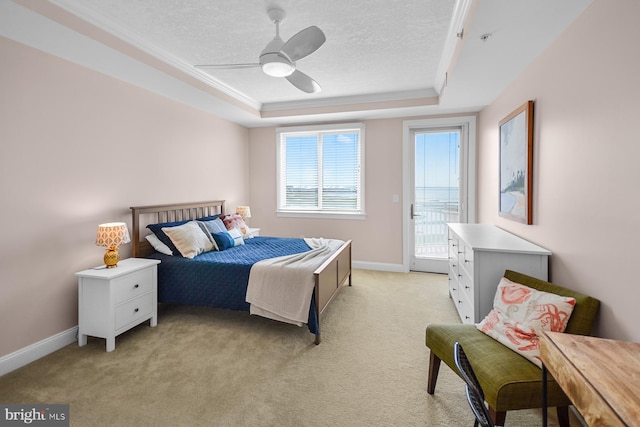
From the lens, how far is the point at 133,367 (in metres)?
2.22

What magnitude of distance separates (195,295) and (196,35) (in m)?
2.45

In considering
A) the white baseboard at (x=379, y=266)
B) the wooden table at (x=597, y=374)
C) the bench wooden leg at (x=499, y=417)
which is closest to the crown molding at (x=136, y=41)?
the white baseboard at (x=379, y=266)

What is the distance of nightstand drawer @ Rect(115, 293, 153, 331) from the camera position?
2492 mm

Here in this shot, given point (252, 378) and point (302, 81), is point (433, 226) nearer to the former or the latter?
point (302, 81)

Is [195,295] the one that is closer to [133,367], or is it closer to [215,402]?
Answer: [133,367]

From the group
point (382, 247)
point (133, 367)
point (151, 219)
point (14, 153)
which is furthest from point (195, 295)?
point (382, 247)

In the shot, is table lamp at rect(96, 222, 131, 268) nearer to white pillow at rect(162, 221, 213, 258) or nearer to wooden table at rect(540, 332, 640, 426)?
white pillow at rect(162, 221, 213, 258)

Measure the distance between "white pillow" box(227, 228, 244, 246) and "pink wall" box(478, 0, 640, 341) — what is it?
3.16m

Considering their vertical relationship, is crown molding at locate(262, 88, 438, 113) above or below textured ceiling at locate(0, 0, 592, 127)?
above

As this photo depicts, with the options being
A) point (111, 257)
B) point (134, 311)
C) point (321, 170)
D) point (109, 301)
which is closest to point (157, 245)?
point (111, 257)

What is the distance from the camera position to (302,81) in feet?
9.02

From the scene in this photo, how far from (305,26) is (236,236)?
2.55 metres

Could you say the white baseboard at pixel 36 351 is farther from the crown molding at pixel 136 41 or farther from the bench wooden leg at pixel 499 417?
the bench wooden leg at pixel 499 417

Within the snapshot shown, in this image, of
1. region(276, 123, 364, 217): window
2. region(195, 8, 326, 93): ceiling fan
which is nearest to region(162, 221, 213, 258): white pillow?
region(195, 8, 326, 93): ceiling fan
